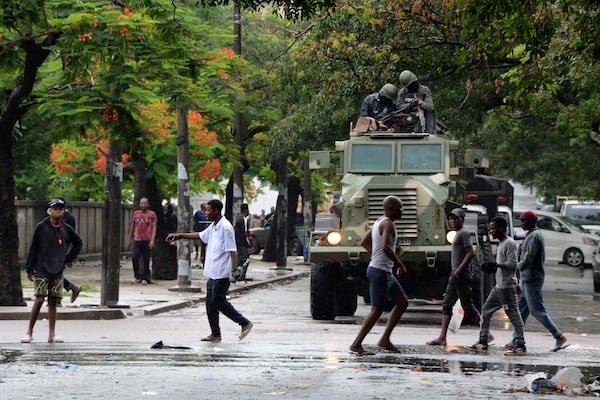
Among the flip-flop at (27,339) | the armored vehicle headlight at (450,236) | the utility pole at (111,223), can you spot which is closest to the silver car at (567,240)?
the utility pole at (111,223)

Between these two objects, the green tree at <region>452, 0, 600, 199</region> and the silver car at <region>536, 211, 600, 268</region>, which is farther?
the silver car at <region>536, 211, 600, 268</region>

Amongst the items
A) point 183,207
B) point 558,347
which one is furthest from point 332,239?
point 183,207

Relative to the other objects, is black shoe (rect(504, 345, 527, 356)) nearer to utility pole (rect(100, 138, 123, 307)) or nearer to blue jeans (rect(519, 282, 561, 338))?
blue jeans (rect(519, 282, 561, 338))

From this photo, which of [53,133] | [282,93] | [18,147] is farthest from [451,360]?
[18,147]

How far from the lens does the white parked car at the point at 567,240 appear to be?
46.5m

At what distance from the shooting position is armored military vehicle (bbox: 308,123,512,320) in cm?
1972

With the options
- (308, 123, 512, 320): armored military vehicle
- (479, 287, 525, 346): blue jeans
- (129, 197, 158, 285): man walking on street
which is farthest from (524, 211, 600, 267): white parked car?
(479, 287, 525, 346): blue jeans

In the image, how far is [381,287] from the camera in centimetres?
1472

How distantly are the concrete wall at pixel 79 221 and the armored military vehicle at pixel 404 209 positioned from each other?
15.8 m

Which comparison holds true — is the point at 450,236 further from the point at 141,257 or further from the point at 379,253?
the point at 141,257

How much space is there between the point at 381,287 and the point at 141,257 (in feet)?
51.5

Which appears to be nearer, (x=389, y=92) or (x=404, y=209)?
(x=404, y=209)

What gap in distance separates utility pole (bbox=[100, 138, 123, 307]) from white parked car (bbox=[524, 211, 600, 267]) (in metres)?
26.9

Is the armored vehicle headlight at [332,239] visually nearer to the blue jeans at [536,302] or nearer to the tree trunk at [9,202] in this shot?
the blue jeans at [536,302]
